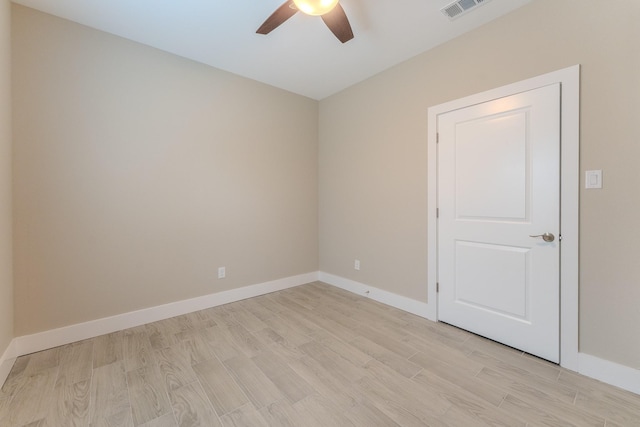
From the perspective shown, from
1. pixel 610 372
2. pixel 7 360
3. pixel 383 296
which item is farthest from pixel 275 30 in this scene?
pixel 610 372

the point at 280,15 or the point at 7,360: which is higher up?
the point at 280,15

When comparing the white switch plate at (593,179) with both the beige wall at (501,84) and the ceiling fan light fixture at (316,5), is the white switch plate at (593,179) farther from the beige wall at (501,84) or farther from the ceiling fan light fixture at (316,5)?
the ceiling fan light fixture at (316,5)

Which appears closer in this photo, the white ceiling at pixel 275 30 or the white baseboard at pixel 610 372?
the white baseboard at pixel 610 372

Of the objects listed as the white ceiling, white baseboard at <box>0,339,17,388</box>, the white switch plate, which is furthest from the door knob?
white baseboard at <box>0,339,17,388</box>

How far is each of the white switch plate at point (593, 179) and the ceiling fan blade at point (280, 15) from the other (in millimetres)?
2302

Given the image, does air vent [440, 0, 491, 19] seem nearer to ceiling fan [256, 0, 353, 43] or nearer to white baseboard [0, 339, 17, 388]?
ceiling fan [256, 0, 353, 43]

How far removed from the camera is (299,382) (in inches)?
67.4

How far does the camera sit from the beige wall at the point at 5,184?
1.78 metres

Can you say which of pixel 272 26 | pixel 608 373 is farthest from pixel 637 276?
pixel 272 26

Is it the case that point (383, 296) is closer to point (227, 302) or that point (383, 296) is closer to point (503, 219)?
point (503, 219)

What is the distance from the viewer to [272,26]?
78.4 inches

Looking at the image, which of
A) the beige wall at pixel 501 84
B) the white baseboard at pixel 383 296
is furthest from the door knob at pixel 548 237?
the white baseboard at pixel 383 296

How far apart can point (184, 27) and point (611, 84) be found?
3.25 meters

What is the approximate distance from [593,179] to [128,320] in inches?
155
